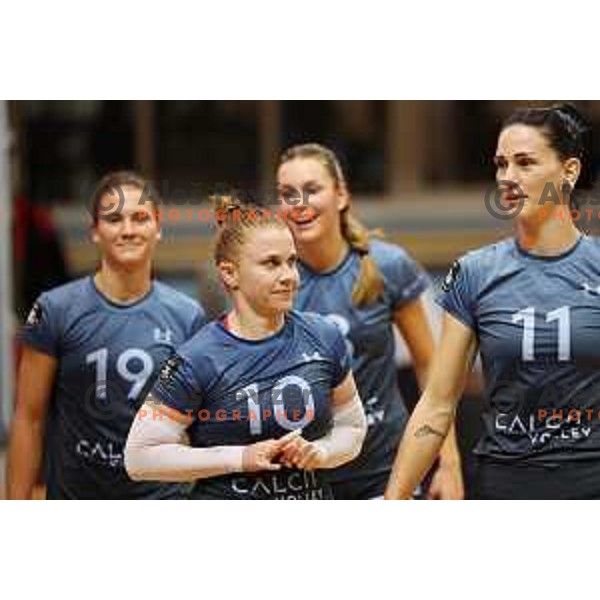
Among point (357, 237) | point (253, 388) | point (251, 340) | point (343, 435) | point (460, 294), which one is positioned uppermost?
point (357, 237)

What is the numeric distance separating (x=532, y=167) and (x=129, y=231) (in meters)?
0.89

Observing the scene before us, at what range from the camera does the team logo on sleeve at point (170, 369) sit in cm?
314

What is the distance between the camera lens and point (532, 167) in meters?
3.10

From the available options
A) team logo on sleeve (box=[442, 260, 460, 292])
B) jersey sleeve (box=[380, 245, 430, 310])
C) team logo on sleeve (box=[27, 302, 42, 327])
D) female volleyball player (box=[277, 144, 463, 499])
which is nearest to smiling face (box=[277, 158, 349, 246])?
female volleyball player (box=[277, 144, 463, 499])

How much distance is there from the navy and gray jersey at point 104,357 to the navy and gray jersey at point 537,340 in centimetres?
63

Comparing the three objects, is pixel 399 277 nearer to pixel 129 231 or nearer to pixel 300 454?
pixel 300 454

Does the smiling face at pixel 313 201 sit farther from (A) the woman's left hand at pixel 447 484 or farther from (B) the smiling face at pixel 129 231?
(A) the woman's left hand at pixel 447 484

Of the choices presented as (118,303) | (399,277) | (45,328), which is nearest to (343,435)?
(399,277)

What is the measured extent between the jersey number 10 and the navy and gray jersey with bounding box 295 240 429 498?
0.24m

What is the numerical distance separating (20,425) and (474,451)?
3.37 feet

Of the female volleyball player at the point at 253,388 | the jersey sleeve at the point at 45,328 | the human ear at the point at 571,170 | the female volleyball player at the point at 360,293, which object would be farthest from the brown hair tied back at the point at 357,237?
the jersey sleeve at the point at 45,328

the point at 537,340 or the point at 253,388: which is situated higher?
the point at 537,340

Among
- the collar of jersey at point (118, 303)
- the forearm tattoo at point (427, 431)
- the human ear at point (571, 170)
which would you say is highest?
the human ear at point (571, 170)

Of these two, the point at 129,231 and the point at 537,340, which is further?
the point at 129,231
